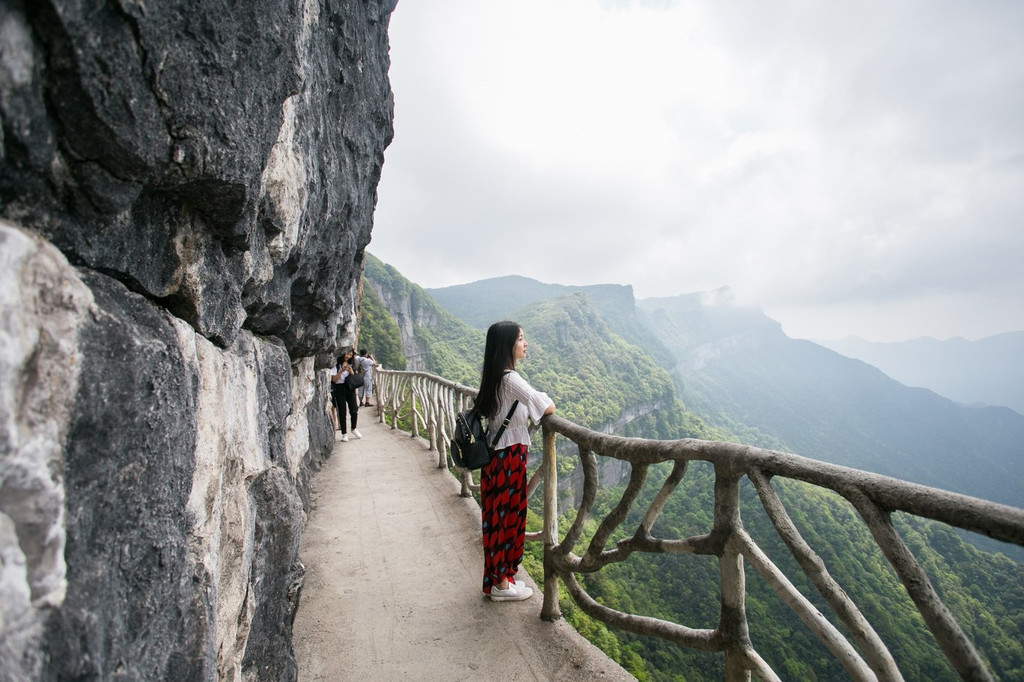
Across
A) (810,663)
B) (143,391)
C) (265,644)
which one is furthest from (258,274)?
(810,663)

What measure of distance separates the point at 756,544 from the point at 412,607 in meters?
2.74

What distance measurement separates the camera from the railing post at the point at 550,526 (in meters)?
3.27

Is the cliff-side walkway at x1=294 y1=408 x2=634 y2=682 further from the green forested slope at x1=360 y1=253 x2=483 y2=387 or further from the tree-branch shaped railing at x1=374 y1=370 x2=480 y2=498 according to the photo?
the green forested slope at x1=360 y1=253 x2=483 y2=387

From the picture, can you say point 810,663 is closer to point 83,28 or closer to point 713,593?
point 713,593

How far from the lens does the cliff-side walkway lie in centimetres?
298

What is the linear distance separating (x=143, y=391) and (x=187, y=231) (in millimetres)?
727

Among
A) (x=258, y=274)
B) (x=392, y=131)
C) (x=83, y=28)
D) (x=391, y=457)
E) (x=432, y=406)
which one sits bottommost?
(x=391, y=457)

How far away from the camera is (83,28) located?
1.04 m

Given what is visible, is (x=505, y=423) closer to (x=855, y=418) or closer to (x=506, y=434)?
(x=506, y=434)

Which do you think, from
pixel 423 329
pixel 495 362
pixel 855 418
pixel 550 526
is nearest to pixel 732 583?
pixel 550 526

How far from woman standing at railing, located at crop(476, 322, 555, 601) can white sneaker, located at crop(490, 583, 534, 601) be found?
236 millimetres

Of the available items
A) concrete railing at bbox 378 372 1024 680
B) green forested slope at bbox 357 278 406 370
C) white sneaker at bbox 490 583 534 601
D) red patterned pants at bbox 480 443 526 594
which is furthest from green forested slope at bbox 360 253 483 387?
concrete railing at bbox 378 372 1024 680

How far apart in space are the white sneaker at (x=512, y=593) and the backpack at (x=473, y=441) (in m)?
1.10

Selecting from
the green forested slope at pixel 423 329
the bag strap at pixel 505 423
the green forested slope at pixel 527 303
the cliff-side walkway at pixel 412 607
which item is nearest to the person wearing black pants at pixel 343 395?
the cliff-side walkway at pixel 412 607
